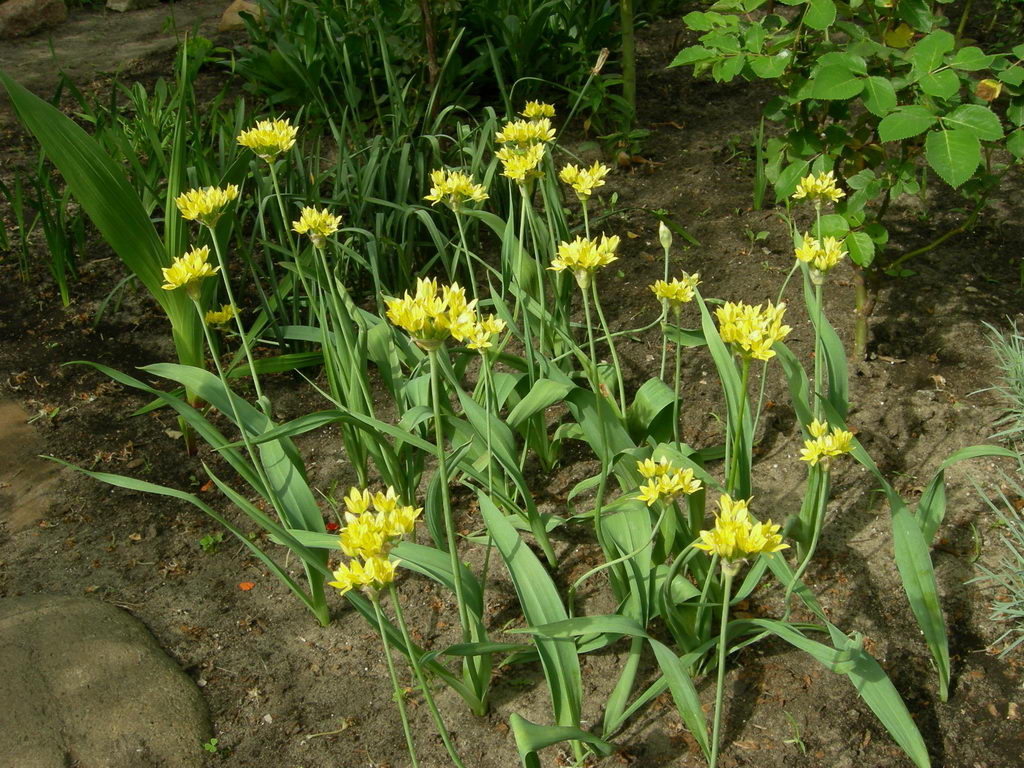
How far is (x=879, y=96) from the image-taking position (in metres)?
2.05

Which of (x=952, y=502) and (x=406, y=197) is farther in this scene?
(x=406, y=197)

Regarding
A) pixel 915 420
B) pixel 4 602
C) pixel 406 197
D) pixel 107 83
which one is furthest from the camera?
pixel 107 83

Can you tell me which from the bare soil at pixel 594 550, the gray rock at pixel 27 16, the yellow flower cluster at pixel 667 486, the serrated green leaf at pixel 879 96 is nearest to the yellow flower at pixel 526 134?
the serrated green leaf at pixel 879 96

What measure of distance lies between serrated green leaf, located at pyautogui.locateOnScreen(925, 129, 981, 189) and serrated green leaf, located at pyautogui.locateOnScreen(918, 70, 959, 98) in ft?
0.27

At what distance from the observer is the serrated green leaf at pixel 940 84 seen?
78.3 inches

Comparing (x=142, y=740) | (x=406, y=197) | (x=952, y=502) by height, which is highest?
(x=406, y=197)

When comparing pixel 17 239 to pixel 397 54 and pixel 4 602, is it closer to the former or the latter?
pixel 397 54

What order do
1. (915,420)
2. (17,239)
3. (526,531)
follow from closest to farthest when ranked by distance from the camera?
(526,531) < (915,420) < (17,239)

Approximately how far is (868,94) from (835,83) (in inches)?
3.0

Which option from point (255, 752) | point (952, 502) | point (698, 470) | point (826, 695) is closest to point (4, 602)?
point (255, 752)

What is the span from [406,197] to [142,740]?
192 cm

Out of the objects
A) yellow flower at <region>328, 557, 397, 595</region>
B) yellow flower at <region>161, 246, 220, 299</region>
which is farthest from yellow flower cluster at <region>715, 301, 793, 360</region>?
yellow flower at <region>161, 246, 220, 299</region>

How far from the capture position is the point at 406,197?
318 cm

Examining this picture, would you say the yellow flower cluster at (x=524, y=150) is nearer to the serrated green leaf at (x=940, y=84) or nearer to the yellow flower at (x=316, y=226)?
the yellow flower at (x=316, y=226)
